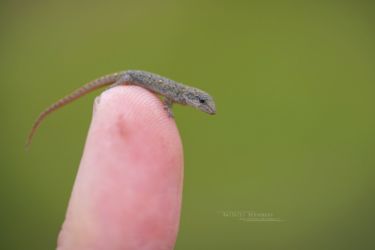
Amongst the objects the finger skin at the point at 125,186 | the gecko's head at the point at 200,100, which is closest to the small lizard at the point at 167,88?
the gecko's head at the point at 200,100

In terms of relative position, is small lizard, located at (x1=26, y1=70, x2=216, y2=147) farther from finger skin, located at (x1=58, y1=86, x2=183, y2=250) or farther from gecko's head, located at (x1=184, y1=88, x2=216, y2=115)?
finger skin, located at (x1=58, y1=86, x2=183, y2=250)

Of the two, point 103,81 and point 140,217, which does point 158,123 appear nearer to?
point 140,217

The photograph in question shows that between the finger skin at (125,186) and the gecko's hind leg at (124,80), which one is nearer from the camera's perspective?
the finger skin at (125,186)

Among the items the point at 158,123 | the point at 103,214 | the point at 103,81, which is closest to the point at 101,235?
the point at 103,214

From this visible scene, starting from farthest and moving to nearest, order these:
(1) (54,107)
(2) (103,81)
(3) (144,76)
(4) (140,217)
Answer: (1) (54,107), (2) (103,81), (3) (144,76), (4) (140,217)

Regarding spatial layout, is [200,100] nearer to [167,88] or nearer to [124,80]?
[167,88]

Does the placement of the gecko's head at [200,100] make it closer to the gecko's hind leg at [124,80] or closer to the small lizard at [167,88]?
the small lizard at [167,88]
